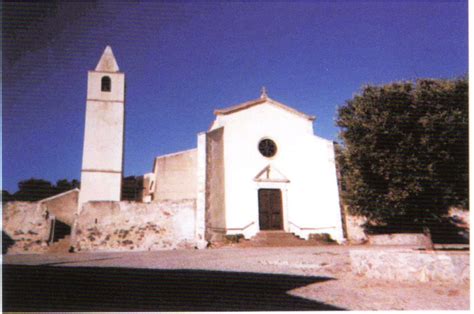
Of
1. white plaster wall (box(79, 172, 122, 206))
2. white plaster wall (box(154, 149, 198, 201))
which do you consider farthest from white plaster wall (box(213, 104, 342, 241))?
white plaster wall (box(79, 172, 122, 206))

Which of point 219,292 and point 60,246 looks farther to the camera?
point 60,246

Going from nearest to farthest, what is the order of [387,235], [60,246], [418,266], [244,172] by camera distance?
[418,266], [387,235], [60,246], [244,172]

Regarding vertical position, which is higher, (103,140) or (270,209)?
(103,140)

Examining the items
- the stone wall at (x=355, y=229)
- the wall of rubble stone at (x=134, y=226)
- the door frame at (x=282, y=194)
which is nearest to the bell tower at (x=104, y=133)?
the wall of rubble stone at (x=134, y=226)

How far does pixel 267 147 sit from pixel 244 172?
1.99 m

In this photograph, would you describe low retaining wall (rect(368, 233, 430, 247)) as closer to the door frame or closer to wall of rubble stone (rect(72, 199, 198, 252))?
the door frame

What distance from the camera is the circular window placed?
714 inches

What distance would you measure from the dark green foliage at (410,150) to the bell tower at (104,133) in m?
14.8

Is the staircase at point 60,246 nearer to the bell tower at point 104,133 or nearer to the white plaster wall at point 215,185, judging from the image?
the bell tower at point 104,133

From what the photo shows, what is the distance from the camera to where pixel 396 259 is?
Answer: 6.32m

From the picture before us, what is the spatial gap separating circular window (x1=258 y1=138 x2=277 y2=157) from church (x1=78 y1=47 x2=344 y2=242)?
6 centimetres

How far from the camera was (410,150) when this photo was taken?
8680 mm

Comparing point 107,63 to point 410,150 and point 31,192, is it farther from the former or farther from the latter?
point 410,150

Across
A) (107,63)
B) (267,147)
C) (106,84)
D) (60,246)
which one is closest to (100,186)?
(60,246)
